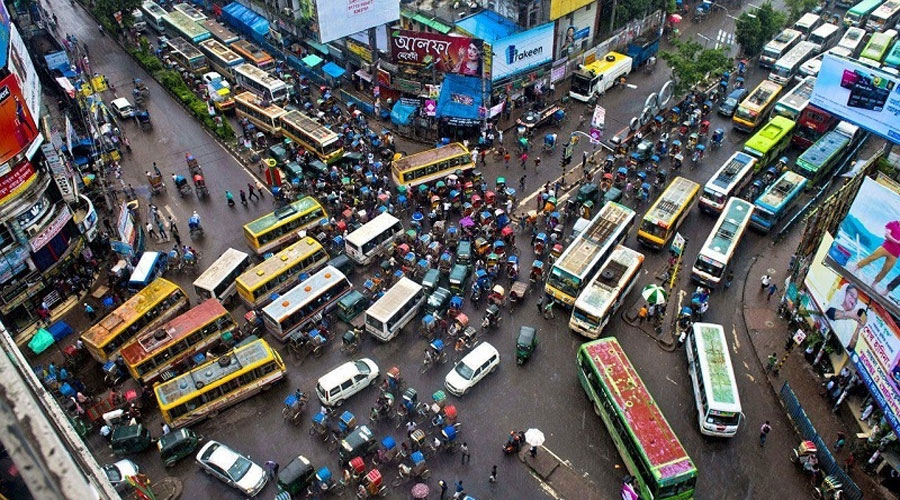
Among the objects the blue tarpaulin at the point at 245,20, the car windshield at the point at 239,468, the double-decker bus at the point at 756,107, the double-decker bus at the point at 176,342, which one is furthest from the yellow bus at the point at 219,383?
the blue tarpaulin at the point at 245,20

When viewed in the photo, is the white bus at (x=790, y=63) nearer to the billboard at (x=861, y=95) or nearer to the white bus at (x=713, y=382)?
the billboard at (x=861, y=95)

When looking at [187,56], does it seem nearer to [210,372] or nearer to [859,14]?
[210,372]

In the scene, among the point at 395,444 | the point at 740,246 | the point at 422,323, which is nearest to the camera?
the point at 395,444

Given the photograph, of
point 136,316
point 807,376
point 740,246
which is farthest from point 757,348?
point 136,316

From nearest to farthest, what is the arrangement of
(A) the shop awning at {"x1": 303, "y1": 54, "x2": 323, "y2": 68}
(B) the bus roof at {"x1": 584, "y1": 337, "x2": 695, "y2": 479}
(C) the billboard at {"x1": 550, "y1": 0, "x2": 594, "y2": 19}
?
(B) the bus roof at {"x1": 584, "y1": 337, "x2": 695, "y2": 479}
(C) the billboard at {"x1": 550, "y1": 0, "x2": 594, "y2": 19}
(A) the shop awning at {"x1": 303, "y1": 54, "x2": 323, "y2": 68}

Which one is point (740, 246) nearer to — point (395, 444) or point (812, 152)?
→ point (812, 152)

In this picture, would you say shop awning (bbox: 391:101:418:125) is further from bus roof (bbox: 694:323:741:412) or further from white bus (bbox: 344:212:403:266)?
bus roof (bbox: 694:323:741:412)

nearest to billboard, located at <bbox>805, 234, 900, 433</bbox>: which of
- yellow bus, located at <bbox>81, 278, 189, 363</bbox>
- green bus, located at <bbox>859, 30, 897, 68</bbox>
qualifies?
green bus, located at <bbox>859, 30, 897, 68</bbox>

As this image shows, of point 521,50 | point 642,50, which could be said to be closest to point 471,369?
point 521,50
